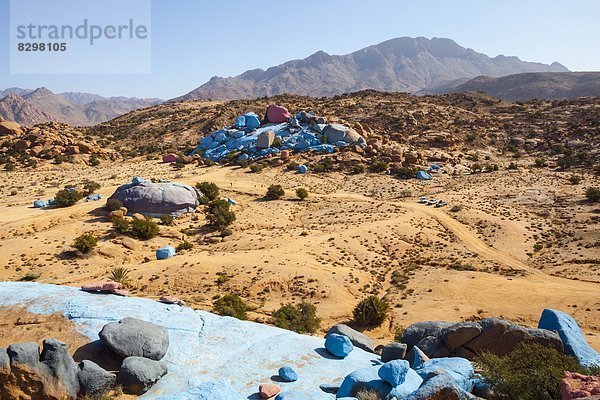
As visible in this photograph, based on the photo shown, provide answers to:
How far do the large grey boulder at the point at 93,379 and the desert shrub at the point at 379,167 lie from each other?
35.3 metres

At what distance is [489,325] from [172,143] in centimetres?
5946

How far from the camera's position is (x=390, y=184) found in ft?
118

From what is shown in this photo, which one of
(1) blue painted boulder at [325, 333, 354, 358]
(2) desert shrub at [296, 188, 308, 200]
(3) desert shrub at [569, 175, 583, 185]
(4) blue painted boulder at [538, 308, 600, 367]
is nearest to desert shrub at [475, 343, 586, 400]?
(4) blue painted boulder at [538, 308, 600, 367]

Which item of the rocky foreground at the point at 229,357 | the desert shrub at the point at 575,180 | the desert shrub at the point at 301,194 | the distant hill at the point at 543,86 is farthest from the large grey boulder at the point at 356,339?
the distant hill at the point at 543,86

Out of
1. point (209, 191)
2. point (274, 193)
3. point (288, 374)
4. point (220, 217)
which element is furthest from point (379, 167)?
point (288, 374)

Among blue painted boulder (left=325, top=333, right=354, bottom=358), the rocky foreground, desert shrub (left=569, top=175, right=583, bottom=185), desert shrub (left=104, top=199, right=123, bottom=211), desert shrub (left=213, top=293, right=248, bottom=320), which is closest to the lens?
the rocky foreground

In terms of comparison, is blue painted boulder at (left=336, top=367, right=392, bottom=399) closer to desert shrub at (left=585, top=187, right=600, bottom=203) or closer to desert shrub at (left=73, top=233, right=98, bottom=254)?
desert shrub at (left=73, top=233, right=98, bottom=254)

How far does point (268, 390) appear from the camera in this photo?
24.3 ft

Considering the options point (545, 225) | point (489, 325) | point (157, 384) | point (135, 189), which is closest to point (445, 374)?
point (489, 325)

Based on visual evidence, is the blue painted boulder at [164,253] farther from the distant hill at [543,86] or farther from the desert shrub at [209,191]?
the distant hill at [543,86]

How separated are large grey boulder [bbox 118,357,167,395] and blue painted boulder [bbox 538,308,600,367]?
921cm

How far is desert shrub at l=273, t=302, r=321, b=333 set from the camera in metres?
13.2

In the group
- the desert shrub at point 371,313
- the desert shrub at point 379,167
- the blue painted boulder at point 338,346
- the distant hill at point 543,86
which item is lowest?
the desert shrub at point 371,313

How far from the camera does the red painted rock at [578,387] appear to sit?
6.01 m
